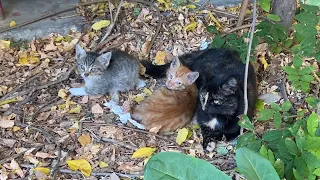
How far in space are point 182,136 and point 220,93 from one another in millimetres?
524

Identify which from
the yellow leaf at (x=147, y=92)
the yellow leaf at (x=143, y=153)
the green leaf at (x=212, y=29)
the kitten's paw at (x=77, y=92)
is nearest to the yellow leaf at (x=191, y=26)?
the green leaf at (x=212, y=29)

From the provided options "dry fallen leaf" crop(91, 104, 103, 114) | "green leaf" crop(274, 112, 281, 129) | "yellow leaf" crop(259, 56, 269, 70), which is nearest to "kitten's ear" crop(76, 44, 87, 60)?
"dry fallen leaf" crop(91, 104, 103, 114)

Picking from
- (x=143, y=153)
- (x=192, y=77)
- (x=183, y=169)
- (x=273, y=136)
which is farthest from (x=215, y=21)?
(x=183, y=169)

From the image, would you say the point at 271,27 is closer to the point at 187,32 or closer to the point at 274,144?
the point at 187,32

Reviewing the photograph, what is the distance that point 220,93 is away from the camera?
385 cm

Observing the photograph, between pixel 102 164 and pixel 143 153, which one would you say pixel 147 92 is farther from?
pixel 102 164

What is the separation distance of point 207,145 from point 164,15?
1944 millimetres

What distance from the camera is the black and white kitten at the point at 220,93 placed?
3867 mm

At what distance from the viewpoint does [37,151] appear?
3.97 meters

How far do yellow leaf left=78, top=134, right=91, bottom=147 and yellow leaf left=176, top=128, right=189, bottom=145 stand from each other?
75cm

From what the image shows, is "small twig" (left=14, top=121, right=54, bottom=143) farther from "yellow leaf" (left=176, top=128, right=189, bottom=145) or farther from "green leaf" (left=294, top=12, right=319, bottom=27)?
"green leaf" (left=294, top=12, right=319, bottom=27)

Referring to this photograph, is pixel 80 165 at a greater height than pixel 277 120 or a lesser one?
lesser

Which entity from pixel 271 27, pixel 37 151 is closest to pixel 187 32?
pixel 271 27

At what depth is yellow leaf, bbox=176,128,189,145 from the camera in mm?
4053
